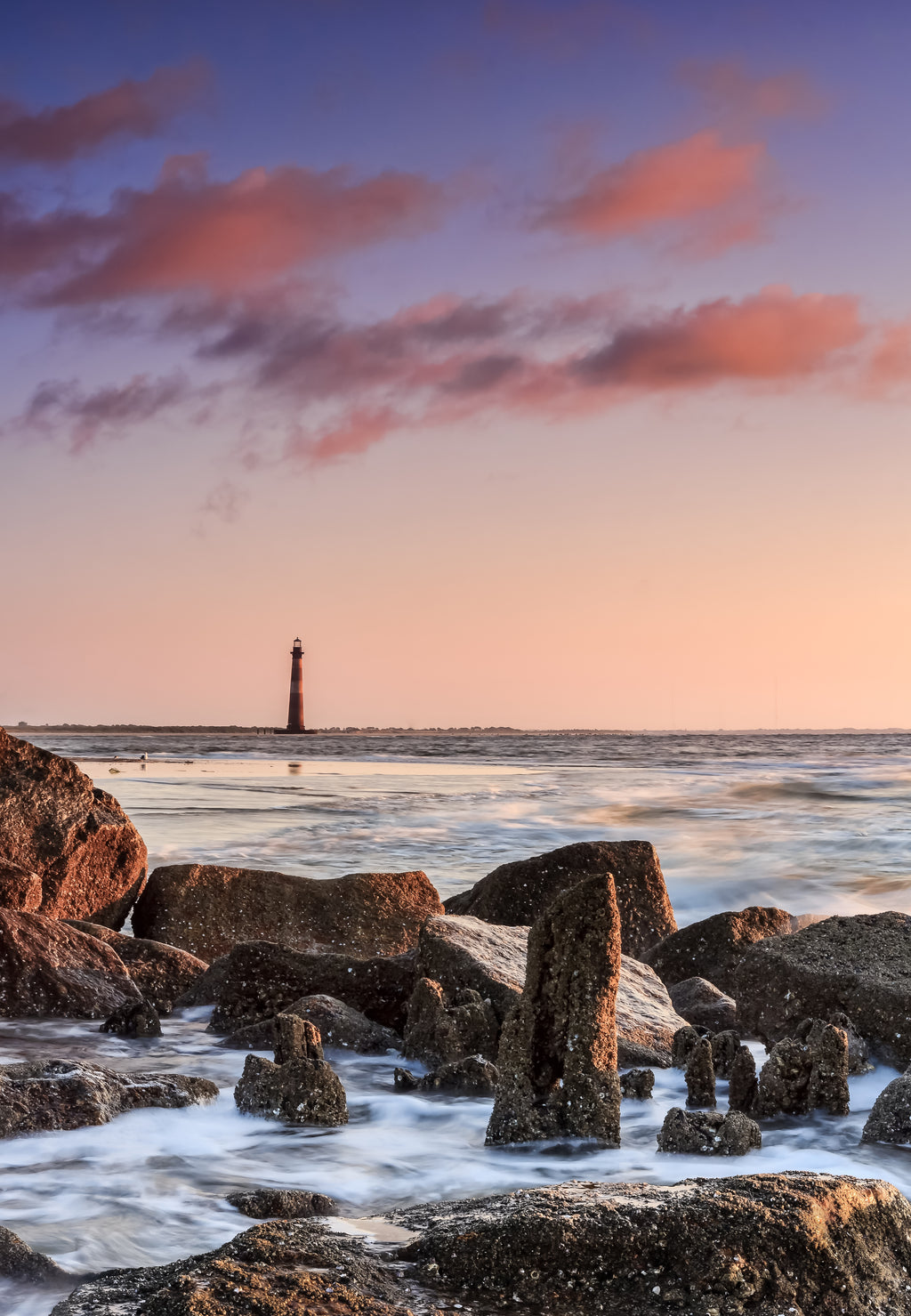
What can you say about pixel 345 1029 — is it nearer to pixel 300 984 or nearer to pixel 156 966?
pixel 300 984

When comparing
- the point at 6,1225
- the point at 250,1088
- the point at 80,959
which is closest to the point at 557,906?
the point at 250,1088

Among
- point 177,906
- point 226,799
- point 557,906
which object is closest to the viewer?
point 557,906

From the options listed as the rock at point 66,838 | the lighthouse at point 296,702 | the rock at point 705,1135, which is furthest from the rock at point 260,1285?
the lighthouse at point 296,702

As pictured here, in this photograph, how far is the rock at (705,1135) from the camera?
376 cm

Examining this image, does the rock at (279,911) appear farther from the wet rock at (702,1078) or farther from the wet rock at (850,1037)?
the wet rock at (702,1078)

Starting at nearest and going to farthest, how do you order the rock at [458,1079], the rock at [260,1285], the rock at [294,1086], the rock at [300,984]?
the rock at [260,1285]
the rock at [294,1086]
the rock at [458,1079]
the rock at [300,984]

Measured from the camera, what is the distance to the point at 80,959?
20.1ft

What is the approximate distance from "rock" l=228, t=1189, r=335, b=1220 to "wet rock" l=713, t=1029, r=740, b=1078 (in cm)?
219

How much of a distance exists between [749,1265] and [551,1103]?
1637mm

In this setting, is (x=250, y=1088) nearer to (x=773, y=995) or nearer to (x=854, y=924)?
(x=773, y=995)

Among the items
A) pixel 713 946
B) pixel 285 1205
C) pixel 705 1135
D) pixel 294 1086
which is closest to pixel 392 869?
pixel 713 946

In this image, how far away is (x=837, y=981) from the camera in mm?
5199

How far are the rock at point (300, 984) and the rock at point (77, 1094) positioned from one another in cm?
140

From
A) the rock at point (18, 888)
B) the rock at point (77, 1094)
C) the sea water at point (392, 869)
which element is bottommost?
the sea water at point (392, 869)
